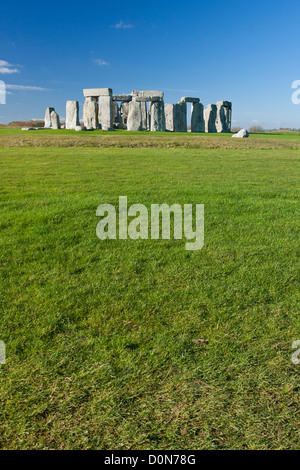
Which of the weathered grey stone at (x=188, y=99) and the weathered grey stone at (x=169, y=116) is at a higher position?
the weathered grey stone at (x=188, y=99)

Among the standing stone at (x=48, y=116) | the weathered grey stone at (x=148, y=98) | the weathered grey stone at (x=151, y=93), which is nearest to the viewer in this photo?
the weathered grey stone at (x=148, y=98)

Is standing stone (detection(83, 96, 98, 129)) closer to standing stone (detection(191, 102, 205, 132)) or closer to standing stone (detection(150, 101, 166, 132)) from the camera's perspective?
standing stone (detection(150, 101, 166, 132))

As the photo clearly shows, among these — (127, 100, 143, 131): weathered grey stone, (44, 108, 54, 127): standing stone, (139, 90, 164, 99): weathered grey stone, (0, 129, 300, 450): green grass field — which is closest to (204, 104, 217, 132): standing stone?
(139, 90, 164, 99): weathered grey stone

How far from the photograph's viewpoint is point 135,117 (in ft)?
102

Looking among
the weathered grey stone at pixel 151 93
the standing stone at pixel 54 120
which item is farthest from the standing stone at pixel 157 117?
the standing stone at pixel 54 120

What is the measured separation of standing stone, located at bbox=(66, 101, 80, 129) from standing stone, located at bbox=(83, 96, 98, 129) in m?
0.74

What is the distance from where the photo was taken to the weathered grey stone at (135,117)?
1227 inches

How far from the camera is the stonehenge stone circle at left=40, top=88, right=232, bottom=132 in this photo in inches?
1224

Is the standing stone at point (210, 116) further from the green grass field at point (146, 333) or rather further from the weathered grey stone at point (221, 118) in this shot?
the green grass field at point (146, 333)

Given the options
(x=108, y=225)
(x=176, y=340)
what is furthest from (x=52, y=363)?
(x=108, y=225)

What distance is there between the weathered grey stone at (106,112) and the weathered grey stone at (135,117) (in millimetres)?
1742

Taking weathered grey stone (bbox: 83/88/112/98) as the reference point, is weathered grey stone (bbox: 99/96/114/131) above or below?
below

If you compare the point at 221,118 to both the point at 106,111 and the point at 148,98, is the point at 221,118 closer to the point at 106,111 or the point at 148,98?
the point at 148,98

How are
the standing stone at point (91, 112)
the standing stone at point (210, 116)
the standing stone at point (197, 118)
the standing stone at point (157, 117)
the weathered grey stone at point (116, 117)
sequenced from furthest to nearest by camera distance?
1. the weathered grey stone at point (116, 117)
2. the standing stone at point (210, 116)
3. the standing stone at point (197, 118)
4. the standing stone at point (157, 117)
5. the standing stone at point (91, 112)
